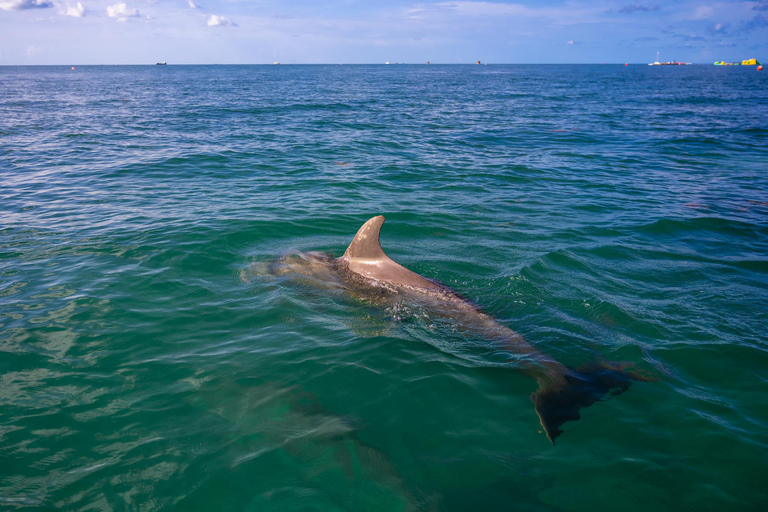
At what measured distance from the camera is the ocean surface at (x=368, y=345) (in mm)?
4434

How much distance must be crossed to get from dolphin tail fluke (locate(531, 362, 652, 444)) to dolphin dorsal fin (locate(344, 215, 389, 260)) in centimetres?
356

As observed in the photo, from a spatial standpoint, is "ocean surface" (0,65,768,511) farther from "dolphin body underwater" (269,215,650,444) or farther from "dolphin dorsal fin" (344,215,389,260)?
"dolphin dorsal fin" (344,215,389,260)

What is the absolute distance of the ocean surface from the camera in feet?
14.5

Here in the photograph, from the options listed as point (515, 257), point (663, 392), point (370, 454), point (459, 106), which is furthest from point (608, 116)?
point (370, 454)

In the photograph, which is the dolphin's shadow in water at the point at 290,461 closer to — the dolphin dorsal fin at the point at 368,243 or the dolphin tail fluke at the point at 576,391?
the dolphin tail fluke at the point at 576,391

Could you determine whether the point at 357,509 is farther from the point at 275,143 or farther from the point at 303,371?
the point at 275,143

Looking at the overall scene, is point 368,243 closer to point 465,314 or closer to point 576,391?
point 465,314

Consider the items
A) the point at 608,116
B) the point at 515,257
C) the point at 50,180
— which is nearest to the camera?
the point at 515,257

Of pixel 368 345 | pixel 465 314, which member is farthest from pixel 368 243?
pixel 465 314

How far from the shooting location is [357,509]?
4.18 m

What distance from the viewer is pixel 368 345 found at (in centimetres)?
662

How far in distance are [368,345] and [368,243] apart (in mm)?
2036

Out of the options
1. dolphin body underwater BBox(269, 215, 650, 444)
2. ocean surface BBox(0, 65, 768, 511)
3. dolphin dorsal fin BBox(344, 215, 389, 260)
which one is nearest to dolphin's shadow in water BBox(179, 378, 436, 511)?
ocean surface BBox(0, 65, 768, 511)

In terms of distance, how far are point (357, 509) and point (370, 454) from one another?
2.06 ft
